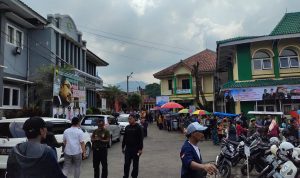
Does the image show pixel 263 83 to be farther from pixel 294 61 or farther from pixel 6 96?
pixel 6 96

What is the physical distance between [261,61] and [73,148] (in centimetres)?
1911

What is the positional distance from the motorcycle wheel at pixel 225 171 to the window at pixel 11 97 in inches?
562

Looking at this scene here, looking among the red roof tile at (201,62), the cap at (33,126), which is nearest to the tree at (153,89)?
the red roof tile at (201,62)

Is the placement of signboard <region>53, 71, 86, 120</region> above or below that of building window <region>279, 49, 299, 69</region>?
below

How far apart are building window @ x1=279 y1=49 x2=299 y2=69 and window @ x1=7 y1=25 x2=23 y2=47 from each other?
18363 millimetres

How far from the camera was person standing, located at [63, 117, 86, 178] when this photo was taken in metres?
7.57

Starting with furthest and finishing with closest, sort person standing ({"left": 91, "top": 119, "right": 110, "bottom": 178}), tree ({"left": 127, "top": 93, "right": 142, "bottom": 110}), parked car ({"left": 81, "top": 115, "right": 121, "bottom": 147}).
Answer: tree ({"left": 127, "top": 93, "right": 142, "bottom": 110}) < parked car ({"left": 81, "top": 115, "right": 121, "bottom": 147}) < person standing ({"left": 91, "top": 119, "right": 110, "bottom": 178})

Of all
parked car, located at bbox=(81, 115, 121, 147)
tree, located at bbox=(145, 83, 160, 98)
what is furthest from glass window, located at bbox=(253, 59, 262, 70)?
tree, located at bbox=(145, 83, 160, 98)

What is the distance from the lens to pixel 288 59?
2311 cm

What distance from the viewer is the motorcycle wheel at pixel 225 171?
9.14 metres

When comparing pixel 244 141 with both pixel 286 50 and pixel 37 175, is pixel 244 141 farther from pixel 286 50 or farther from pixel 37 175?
pixel 286 50

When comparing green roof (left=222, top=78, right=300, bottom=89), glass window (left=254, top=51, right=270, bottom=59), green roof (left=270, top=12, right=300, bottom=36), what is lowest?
green roof (left=222, top=78, right=300, bottom=89)

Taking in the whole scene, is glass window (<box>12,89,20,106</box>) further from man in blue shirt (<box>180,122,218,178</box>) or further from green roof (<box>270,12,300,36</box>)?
green roof (<box>270,12,300,36</box>)

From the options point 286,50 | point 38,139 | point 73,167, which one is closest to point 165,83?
point 286,50
